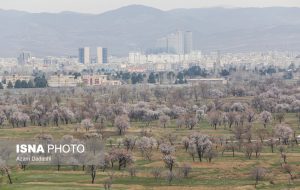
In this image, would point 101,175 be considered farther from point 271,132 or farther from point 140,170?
point 271,132

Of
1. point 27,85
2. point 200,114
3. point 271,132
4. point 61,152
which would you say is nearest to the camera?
point 61,152

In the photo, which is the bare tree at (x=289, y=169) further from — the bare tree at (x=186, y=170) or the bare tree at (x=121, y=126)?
the bare tree at (x=121, y=126)

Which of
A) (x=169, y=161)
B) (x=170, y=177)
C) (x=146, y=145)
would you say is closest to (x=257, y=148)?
(x=146, y=145)

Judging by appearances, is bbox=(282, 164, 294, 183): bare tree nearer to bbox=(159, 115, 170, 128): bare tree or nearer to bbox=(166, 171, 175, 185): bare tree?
bbox=(166, 171, 175, 185): bare tree

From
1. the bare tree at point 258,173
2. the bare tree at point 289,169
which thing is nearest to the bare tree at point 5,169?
the bare tree at point 258,173

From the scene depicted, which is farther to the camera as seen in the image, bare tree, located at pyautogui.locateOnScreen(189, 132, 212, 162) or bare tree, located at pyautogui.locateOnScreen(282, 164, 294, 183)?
bare tree, located at pyautogui.locateOnScreen(189, 132, 212, 162)

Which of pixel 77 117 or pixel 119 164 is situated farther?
pixel 77 117

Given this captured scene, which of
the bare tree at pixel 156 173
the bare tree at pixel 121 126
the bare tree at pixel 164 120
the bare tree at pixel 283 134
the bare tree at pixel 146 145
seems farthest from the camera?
the bare tree at pixel 164 120

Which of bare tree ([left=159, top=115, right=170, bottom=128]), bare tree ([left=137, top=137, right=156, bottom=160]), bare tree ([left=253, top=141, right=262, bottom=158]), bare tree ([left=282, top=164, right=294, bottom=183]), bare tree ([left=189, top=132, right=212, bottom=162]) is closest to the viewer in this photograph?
bare tree ([left=282, top=164, right=294, bottom=183])

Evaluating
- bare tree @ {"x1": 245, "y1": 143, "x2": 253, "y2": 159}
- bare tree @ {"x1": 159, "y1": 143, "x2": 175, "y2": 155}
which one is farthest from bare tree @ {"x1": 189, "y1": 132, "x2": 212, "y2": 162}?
bare tree @ {"x1": 245, "y1": 143, "x2": 253, "y2": 159}

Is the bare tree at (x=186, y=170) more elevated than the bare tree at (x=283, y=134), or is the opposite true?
the bare tree at (x=283, y=134)

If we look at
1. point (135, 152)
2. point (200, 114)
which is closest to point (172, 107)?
point (200, 114)
